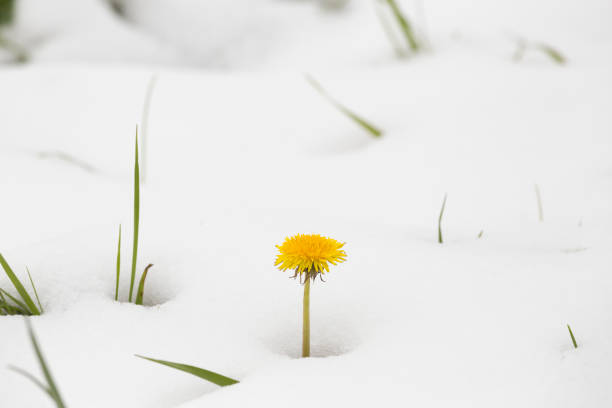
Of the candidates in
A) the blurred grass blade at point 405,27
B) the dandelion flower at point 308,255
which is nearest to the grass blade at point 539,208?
the dandelion flower at point 308,255

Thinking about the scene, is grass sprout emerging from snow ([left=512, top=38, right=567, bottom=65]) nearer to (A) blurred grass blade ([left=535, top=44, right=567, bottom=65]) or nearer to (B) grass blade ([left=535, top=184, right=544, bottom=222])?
(A) blurred grass blade ([left=535, top=44, right=567, bottom=65])

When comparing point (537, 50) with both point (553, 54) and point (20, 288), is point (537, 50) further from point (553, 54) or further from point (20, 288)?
point (20, 288)

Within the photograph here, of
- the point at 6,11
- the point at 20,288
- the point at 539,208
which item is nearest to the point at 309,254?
the point at 20,288

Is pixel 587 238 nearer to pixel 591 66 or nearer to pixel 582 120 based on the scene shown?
pixel 582 120

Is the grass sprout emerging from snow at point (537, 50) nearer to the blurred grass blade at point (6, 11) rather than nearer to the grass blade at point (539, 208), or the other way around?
the grass blade at point (539, 208)

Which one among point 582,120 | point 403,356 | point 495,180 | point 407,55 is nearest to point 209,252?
point 403,356
